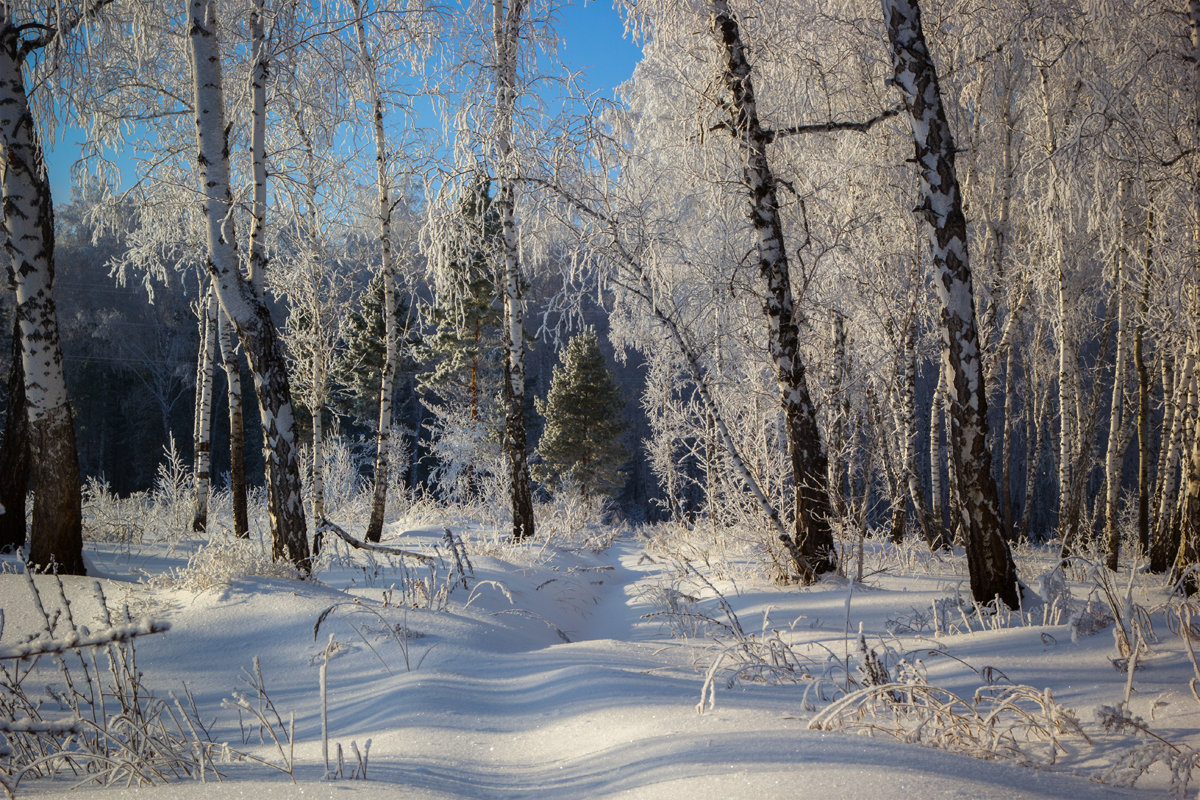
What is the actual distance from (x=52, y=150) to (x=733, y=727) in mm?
6138

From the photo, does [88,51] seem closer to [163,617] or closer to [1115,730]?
[163,617]

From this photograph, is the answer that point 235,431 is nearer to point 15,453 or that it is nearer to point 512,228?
point 15,453

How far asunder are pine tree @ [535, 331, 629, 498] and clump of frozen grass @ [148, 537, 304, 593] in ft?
73.8

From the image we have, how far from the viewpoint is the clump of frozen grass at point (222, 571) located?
4336 mm

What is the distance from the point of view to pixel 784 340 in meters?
5.55

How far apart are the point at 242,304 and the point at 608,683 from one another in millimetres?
4051

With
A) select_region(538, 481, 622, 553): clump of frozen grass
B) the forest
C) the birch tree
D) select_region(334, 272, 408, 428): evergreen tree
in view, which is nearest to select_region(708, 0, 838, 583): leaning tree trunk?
the forest

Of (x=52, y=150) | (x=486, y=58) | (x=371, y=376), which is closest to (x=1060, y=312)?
(x=486, y=58)

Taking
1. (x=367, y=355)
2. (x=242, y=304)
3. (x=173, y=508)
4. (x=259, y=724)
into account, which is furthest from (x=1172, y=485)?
(x=367, y=355)

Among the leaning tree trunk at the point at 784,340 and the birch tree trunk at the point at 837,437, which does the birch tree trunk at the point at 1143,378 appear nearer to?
the birch tree trunk at the point at 837,437

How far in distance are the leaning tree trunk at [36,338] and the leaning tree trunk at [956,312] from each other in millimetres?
6167

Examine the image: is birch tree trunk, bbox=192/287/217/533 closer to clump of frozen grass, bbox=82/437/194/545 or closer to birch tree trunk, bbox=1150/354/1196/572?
clump of frozen grass, bbox=82/437/194/545

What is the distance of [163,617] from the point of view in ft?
12.8

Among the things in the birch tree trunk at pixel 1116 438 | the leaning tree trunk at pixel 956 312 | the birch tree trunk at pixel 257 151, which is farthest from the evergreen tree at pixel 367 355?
the leaning tree trunk at pixel 956 312
